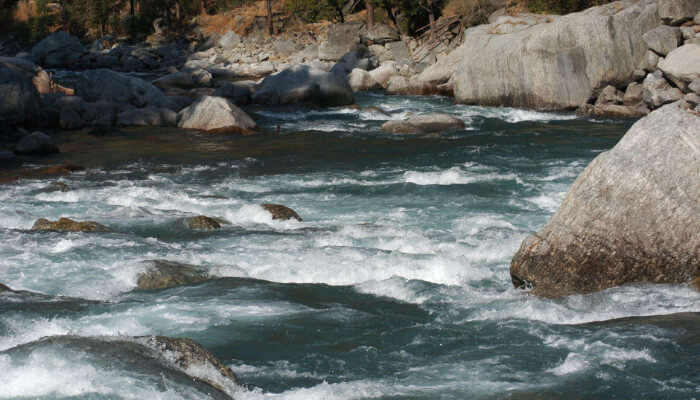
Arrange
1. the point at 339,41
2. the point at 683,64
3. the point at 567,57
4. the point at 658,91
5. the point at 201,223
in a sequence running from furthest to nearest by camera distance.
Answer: the point at 339,41 → the point at 567,57 → the point at 658,91 → the point at 683,64 → the point at 201,223

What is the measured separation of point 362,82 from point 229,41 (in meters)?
24.5

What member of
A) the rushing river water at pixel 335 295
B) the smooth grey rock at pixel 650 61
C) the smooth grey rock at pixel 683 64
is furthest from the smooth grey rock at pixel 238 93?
the smooth grey rock at pixel 683 64

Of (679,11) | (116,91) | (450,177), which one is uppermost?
(679,11)

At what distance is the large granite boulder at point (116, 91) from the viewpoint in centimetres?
2492

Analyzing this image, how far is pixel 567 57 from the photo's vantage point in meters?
23.2

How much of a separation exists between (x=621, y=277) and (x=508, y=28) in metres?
19.9

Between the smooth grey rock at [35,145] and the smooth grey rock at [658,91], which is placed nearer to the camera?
the smooth grey rock at [35,145]

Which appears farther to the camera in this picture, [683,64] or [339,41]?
[339,41]

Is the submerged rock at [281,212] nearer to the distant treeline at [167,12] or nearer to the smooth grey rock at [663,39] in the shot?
the smooth grey rock at [663,39]

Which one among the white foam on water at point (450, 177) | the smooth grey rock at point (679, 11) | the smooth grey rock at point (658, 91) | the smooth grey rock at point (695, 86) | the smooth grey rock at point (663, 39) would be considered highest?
the smooth grey rock at point (679, 11)

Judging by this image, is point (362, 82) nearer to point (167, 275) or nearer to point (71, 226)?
point (71, 226)

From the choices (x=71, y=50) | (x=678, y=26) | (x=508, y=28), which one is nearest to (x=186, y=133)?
(x=508, y=28)

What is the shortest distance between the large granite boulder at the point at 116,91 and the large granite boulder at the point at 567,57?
32.4 ft

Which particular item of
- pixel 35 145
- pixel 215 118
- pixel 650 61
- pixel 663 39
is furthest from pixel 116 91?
pixel 663 39
